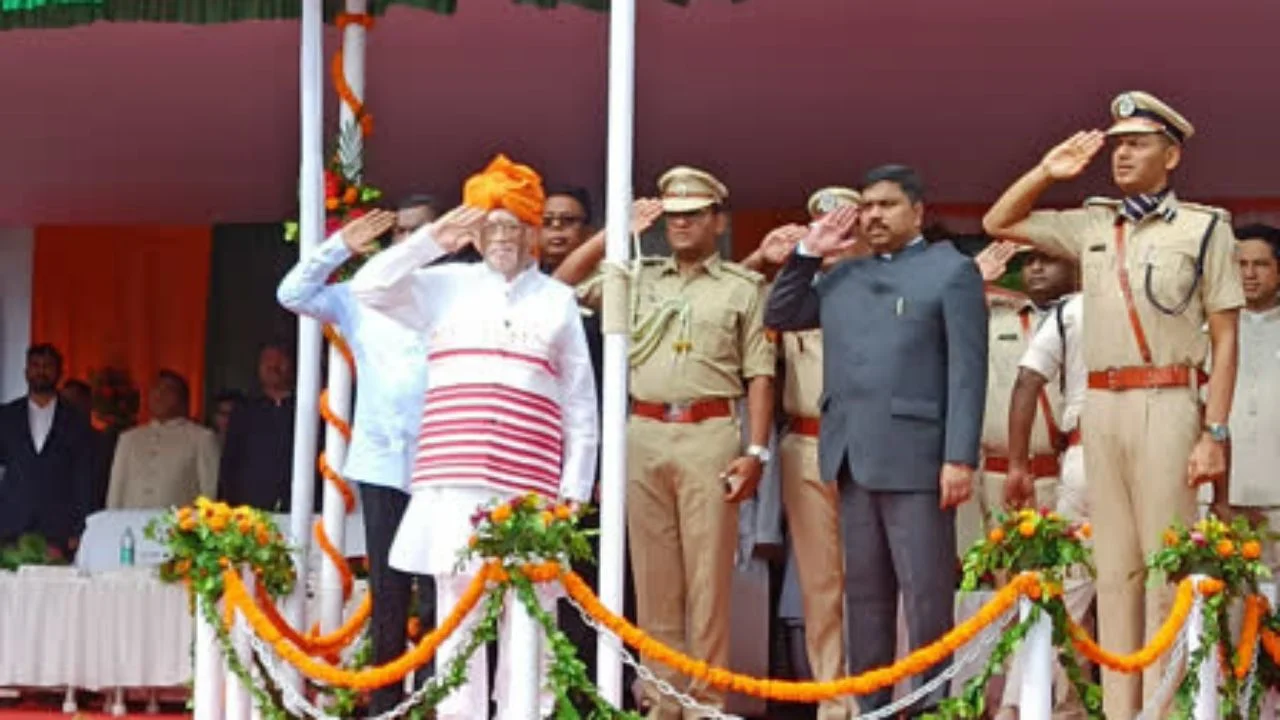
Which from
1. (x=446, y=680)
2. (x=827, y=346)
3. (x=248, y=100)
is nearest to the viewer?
(x=446, y=680)

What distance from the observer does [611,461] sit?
654 centimetres

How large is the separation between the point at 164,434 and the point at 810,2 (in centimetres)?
352

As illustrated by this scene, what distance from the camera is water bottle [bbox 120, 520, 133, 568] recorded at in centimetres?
956

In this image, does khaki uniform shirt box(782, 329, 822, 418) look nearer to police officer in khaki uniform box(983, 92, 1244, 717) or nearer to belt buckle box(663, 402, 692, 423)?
belt buckle box(663, 402, 692, 423)

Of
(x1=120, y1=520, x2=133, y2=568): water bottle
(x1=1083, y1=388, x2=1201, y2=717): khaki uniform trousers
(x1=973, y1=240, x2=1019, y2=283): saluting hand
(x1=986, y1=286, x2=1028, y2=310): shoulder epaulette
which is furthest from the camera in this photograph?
(x1=120, y1=520, x2=133, y2=568): water bottle

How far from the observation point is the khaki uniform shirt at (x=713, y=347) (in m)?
7.41

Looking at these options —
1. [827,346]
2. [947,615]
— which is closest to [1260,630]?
[947,615]

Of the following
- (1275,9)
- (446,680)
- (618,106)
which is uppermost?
(1275,9)

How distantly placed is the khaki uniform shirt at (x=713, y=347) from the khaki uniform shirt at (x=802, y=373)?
0.47m

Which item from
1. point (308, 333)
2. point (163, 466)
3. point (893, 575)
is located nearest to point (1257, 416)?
point (893, 575)

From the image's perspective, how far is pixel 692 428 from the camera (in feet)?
24.2

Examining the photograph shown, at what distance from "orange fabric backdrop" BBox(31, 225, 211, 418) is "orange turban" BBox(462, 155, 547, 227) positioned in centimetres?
724

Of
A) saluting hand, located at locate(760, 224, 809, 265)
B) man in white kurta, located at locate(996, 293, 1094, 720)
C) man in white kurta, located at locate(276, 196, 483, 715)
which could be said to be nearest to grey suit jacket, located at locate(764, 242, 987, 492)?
saluting hand, located at locate(760, 224, 809, 265)

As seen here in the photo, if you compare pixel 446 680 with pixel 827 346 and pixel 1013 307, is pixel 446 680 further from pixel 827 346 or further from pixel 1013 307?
pixel 1013 307
